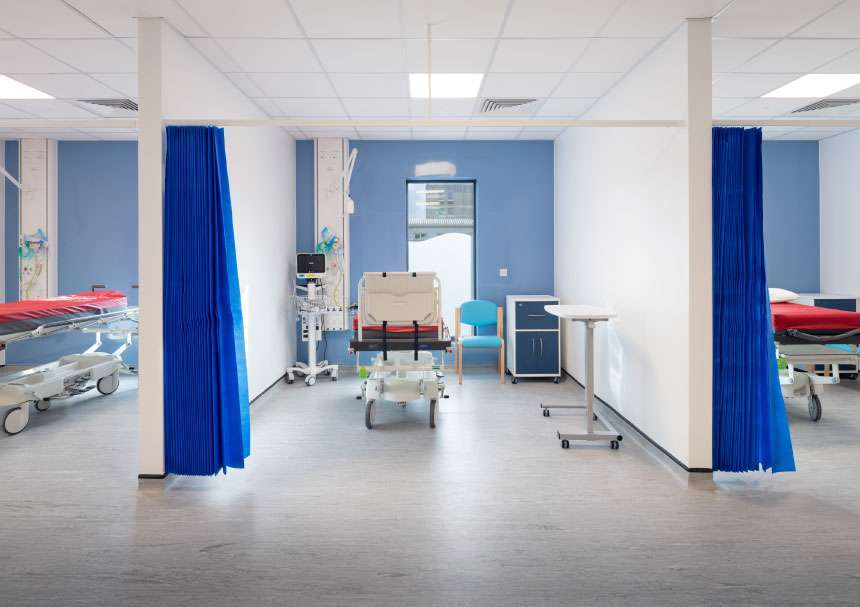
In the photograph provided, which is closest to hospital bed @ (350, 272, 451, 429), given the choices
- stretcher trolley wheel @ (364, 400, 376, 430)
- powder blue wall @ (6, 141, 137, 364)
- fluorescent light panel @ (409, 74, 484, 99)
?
stretcher trolley wheel @ (364, 400, 376, 430)

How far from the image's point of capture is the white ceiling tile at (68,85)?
4879 mm

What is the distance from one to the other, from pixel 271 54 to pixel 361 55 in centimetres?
69

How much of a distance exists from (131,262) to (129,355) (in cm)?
126

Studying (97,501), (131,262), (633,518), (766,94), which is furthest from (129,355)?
(766,94)

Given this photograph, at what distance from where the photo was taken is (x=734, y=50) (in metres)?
4.20

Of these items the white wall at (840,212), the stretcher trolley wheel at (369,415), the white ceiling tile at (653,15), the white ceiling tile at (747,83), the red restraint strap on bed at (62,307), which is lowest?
the stretcher trolley wheel at (369,415)

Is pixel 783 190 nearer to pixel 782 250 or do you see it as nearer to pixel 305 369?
pixel 782 250

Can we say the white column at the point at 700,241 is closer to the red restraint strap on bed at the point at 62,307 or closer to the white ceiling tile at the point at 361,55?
the white ceiling tile at the point at 361,55

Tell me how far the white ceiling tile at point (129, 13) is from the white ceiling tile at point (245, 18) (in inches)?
3.4

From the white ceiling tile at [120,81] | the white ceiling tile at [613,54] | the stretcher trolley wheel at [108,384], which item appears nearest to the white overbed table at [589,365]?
the white ceiling tile at [613,54]

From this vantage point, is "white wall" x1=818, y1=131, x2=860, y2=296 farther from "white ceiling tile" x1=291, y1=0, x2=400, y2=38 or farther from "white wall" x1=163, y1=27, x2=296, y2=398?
"white wall" x1=163, y1=27, x2=296, y2=398

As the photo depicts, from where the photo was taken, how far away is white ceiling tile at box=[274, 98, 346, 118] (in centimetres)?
559

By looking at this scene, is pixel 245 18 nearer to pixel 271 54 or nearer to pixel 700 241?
pixel 271 54

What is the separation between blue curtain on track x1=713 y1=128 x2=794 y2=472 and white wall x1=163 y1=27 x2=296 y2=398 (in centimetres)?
358
